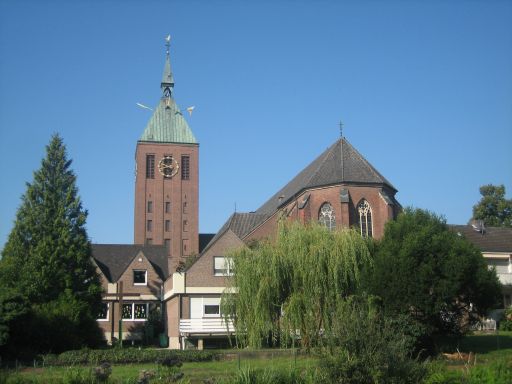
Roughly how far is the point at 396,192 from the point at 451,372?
3354 cm

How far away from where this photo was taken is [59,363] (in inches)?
884

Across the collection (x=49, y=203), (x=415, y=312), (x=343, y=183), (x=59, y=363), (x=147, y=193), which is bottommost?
(x=59, y=363)

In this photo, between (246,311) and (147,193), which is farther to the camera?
(147,193)

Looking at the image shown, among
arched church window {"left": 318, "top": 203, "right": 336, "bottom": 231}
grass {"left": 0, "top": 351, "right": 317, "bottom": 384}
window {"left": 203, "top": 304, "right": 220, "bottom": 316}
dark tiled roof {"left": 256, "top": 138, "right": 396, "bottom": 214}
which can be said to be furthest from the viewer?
dark tiled roof {"left": 256, "top": 138, "right": 396, "bottom": 214}

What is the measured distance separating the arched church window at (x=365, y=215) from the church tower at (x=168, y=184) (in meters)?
28.8

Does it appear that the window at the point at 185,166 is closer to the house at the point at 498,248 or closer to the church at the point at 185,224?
the church at the point at 185,224

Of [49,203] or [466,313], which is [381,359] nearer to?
[466,313]

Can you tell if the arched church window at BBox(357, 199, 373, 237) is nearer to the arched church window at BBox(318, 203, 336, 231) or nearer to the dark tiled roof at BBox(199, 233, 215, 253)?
the arched church window at BBox(318, 203, 336, 231)

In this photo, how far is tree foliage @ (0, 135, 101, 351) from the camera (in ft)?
101

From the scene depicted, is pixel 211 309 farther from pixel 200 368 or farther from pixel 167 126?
pixel 167 126

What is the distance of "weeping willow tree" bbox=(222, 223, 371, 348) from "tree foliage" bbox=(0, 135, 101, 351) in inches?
339

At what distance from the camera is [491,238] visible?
4991cm

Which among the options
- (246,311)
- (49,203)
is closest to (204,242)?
(49,203)

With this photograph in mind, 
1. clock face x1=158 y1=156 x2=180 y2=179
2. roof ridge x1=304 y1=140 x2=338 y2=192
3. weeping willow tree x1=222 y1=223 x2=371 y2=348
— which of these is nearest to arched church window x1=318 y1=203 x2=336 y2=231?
roof ridge x1=304 y1=140 x2=338 y2=192
